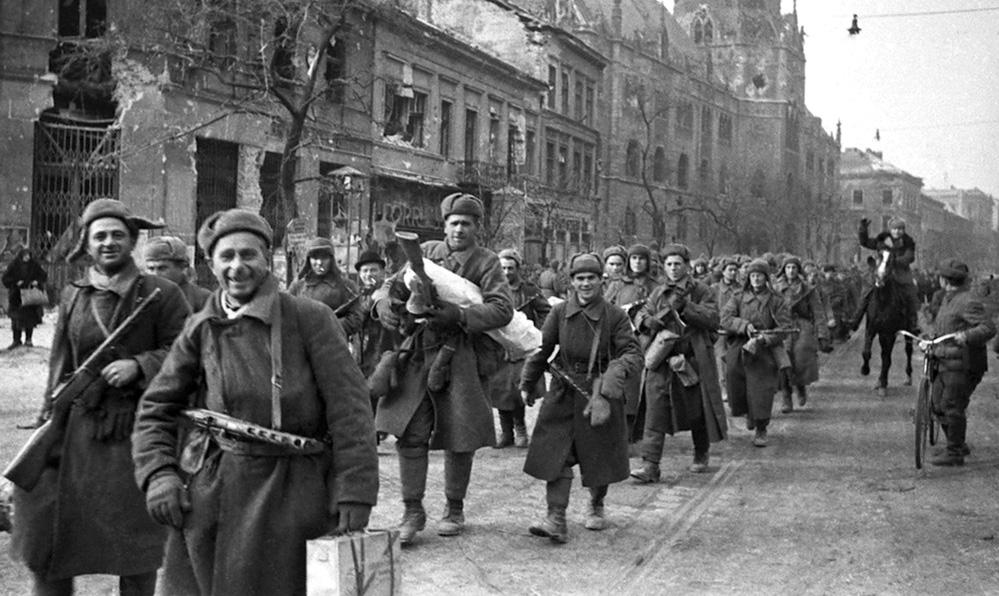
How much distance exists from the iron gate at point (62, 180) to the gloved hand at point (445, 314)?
15.5 m

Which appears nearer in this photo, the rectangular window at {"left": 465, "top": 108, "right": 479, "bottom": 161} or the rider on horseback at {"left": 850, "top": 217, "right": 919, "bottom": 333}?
the rider on horseback at {"left": 850, "top": 217, "right": 919, "bottom": 333}

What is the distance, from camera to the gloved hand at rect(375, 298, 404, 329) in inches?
263

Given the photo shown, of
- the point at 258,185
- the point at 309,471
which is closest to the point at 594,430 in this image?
the point at 309,471

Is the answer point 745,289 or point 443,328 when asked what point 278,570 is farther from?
point 745,289

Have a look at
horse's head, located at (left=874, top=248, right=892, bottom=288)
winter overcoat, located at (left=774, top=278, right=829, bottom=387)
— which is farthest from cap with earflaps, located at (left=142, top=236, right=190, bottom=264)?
horse's head, located at (left=874, top=248, right=892, bottom=288)

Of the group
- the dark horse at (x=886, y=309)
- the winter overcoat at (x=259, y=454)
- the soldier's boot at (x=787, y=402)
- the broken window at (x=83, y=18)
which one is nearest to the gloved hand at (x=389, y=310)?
the winter overcoat at (x=259, y=454)

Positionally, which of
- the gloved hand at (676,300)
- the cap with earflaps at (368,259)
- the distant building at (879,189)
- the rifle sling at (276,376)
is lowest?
the rifle sling at (276,376)

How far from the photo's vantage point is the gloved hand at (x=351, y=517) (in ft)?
12.1

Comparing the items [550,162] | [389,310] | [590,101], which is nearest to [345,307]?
[389,310]

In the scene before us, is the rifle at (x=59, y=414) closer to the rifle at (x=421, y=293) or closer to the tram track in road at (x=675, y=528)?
the rifle at (x=421, y=293)

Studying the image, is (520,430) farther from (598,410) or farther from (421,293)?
(421,293)

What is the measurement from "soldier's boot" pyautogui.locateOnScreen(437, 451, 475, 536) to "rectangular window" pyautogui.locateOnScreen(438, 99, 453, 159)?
28.2 m

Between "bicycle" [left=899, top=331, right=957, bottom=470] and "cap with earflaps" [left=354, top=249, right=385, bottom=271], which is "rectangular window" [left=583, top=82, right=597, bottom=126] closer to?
"cap with earflaps" [left=354, top=249, right=385, bottom=271]

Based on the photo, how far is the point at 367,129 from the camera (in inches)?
1175
